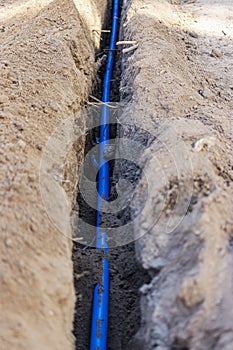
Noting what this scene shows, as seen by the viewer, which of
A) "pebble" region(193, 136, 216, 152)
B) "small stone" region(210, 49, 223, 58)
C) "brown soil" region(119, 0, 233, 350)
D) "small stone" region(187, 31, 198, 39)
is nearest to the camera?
"brown soil" region(119, 0, 233, 350)

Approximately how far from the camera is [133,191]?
2.64 meters

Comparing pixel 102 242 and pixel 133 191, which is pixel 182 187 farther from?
pixel 102 242

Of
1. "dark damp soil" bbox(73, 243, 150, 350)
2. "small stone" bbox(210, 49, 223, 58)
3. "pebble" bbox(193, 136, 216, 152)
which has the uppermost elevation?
"small stone" bbox(210, 49, 223, 58)

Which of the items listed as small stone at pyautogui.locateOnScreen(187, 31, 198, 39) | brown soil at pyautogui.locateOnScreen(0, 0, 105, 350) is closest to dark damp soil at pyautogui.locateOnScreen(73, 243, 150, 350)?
brown soil at pyautogui.locateOnScreen(0, 0, 105, 350)

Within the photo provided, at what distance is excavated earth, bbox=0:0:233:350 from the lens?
6.01 feet

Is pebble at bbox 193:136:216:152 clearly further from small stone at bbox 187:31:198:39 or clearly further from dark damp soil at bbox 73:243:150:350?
small stone at bbox 187:31:198:39

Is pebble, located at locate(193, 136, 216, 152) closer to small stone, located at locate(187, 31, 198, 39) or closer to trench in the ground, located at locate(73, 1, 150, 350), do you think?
trench in the ground, located at locate(73, 1, 150, 350)

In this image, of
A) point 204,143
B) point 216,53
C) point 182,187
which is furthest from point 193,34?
A: point 182,187

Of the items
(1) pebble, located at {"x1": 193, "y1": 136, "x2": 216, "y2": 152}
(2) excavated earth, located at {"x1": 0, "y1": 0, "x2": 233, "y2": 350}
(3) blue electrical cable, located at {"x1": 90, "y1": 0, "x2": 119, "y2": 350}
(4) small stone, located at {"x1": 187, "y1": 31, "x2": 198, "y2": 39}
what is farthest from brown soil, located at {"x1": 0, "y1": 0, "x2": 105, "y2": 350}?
(4) small stone, located at {"x1": 187, "y1": 31, "x2": 198, "y2": 39}

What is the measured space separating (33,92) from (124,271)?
141 cm

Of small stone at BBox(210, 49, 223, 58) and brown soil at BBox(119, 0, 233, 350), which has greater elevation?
small stone at BBox(210, 49, 223, 58)

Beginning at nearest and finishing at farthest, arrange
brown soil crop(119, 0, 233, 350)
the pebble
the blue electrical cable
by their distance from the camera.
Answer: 1. brown soil crop(119, 0, 233, 350)
2. the blue electrical cable
3. the pebble

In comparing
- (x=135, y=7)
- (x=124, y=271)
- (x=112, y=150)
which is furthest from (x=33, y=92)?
(x=135, y=7)

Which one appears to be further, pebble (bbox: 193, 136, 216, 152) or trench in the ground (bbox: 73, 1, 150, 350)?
pebble (bbox: 193, 136, 216, 152)
